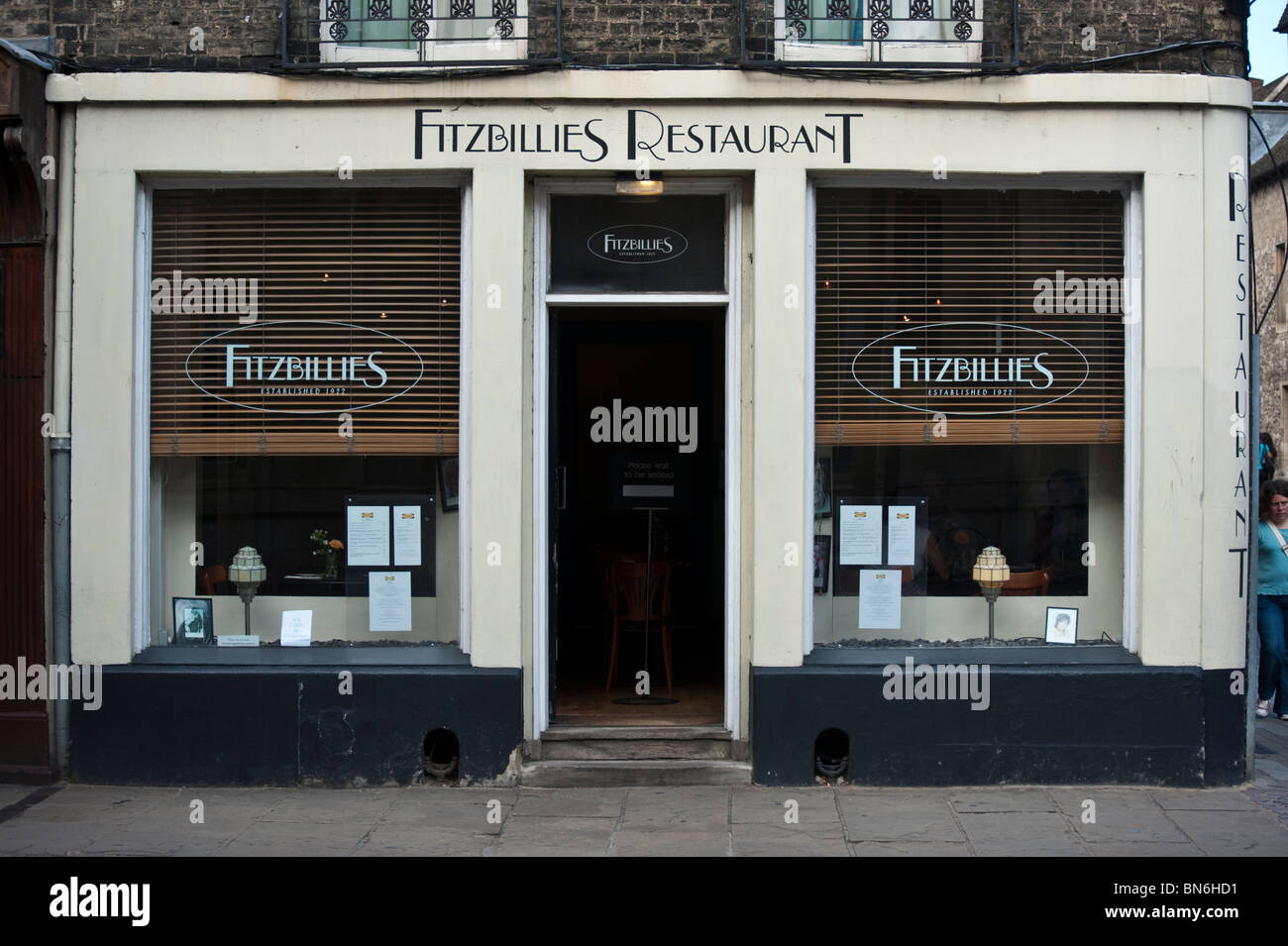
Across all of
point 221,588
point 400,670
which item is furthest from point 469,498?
point 221,588

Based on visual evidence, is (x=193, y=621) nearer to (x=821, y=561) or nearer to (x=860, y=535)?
(x=821, y=561)

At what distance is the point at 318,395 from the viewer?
7.73m

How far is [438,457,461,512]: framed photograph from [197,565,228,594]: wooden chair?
1441mm

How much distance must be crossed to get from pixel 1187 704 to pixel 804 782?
2238 millimetres

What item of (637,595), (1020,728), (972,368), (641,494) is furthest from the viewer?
(641,494)

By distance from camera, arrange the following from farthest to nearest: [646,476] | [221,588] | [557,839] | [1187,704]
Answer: [646,476] → [221,588] → [1187,704] → [557,839]

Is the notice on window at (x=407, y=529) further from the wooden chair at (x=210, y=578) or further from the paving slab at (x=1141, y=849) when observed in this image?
the paving slab at (x=1141, y=849)

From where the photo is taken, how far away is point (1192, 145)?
744 centimetres

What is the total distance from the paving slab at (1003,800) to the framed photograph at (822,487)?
1782mm

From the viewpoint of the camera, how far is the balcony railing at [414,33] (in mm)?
7539

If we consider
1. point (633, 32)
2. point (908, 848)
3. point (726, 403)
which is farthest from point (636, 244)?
point (908, 848)

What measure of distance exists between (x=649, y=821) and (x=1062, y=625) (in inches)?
111

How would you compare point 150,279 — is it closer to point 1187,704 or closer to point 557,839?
point 557,839

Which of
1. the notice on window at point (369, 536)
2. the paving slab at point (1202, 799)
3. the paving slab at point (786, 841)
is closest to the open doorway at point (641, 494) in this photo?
the notice on window at point (369, 536)
